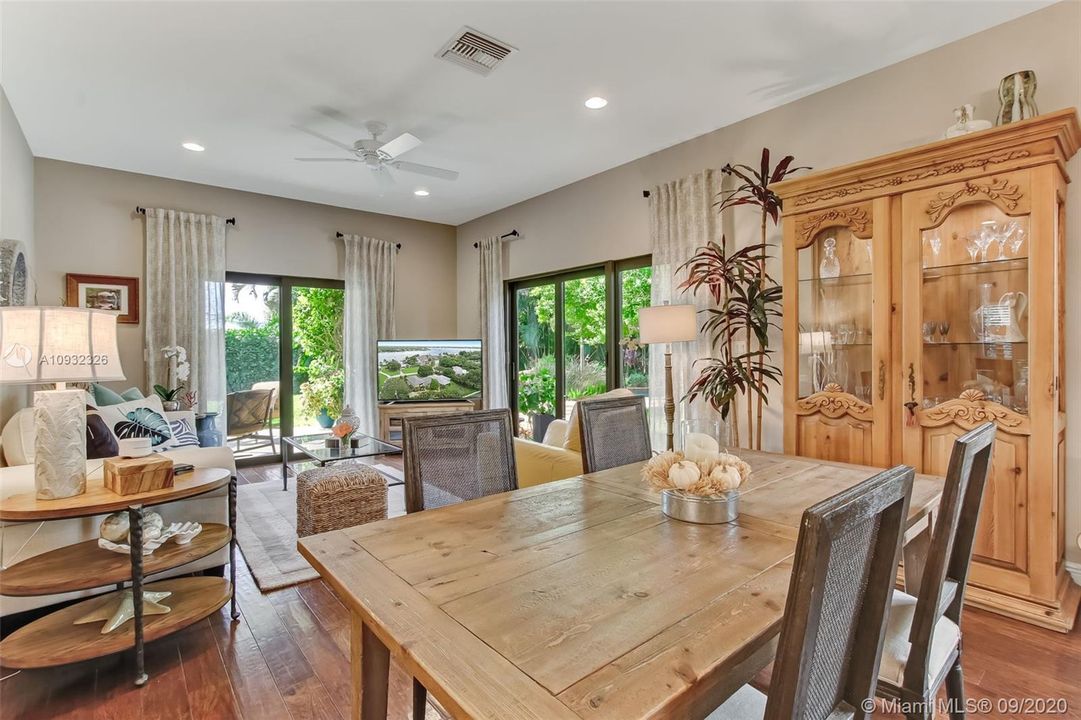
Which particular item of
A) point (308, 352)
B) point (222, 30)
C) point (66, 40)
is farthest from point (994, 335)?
point (308, 352)

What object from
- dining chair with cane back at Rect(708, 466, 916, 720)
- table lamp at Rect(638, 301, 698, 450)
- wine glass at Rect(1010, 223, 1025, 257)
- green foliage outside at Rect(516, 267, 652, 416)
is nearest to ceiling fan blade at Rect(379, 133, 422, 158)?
table lamp at Rect(638, 301, 698, 450)

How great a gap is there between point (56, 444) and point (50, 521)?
388 mm

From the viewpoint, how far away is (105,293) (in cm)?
455

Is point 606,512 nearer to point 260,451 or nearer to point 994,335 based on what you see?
point 994,335

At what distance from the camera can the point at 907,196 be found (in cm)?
Answer: 249

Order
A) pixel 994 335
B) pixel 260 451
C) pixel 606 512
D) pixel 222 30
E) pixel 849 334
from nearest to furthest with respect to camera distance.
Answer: pixel 606 512 < pixel 994 335 < pixel 222 30 < pixel 849 334 < pixel 260 451

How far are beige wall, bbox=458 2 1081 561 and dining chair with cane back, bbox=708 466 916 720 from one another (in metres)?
2.52

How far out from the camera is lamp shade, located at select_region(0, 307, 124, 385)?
1.79 meters

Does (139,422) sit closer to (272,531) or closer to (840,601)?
(272,531)

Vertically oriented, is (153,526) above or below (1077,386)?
below

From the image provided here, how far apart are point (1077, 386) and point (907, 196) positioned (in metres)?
1.17

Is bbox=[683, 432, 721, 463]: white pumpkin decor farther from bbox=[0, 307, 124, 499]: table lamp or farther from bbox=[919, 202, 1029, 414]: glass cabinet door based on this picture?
bbox=[0, 307, 124, 499]: table lamp

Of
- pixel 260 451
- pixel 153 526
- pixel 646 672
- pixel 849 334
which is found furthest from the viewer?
pixel 260 451

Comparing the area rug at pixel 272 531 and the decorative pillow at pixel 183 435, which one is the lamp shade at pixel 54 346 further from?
the decorative pillow at pixel 183 435
